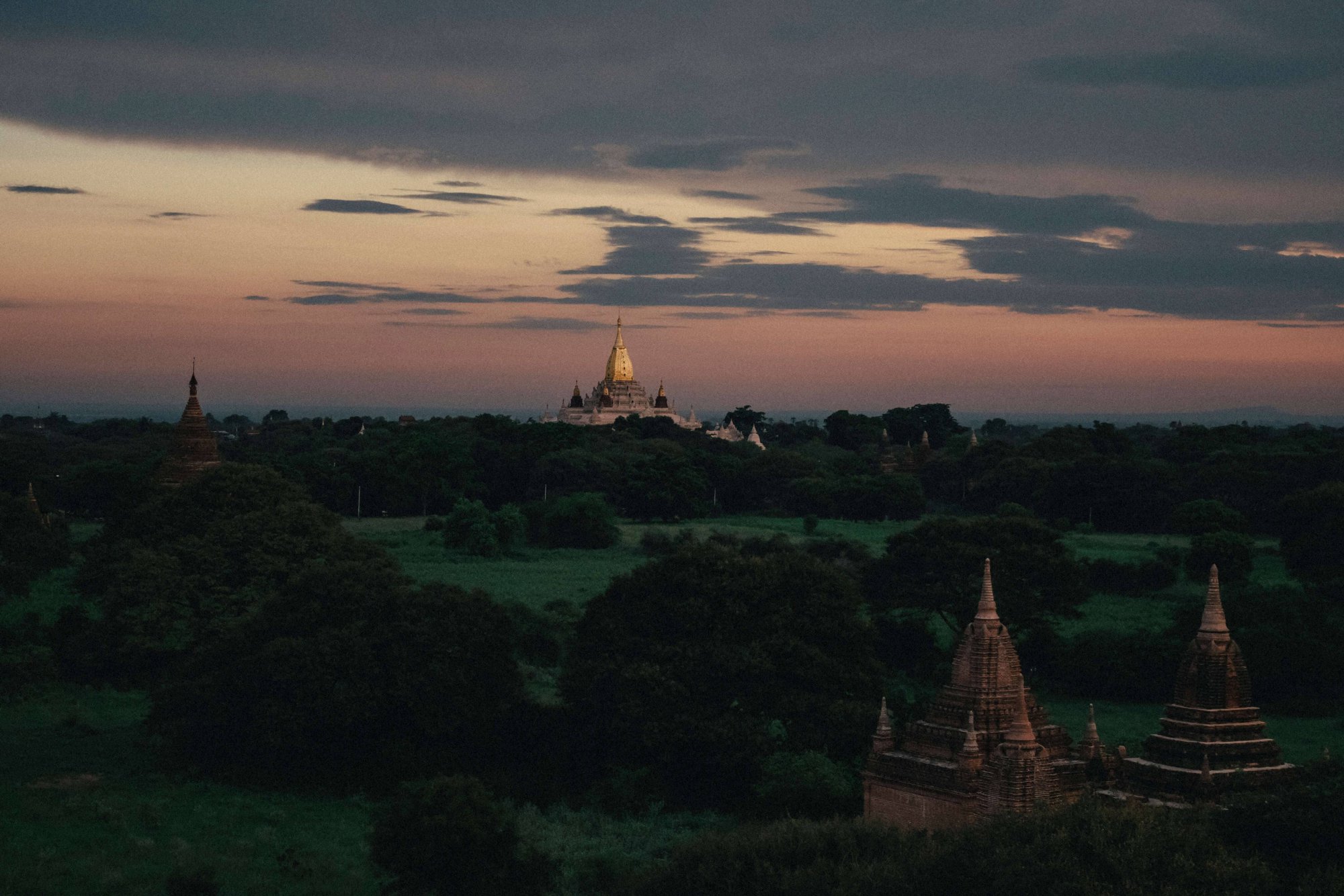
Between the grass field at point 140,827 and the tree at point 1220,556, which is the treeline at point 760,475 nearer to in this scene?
the tree at point 1220,556

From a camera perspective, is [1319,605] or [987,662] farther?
[1319,605]

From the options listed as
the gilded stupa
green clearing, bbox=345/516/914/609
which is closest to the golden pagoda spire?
the gilded stupa

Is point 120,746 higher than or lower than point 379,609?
lower

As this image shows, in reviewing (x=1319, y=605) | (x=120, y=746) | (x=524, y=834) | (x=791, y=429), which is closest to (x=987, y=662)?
(x=524, y=834)

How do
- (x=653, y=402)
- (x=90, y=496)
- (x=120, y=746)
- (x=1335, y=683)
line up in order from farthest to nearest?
(x=653, y=402)
(x=90, y=496)
(x=1335, y=683)
(x=120, y=746)

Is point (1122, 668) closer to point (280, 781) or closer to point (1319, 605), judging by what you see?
point (1319, 605)

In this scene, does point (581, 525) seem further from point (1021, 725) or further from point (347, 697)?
point (1021, 725)
